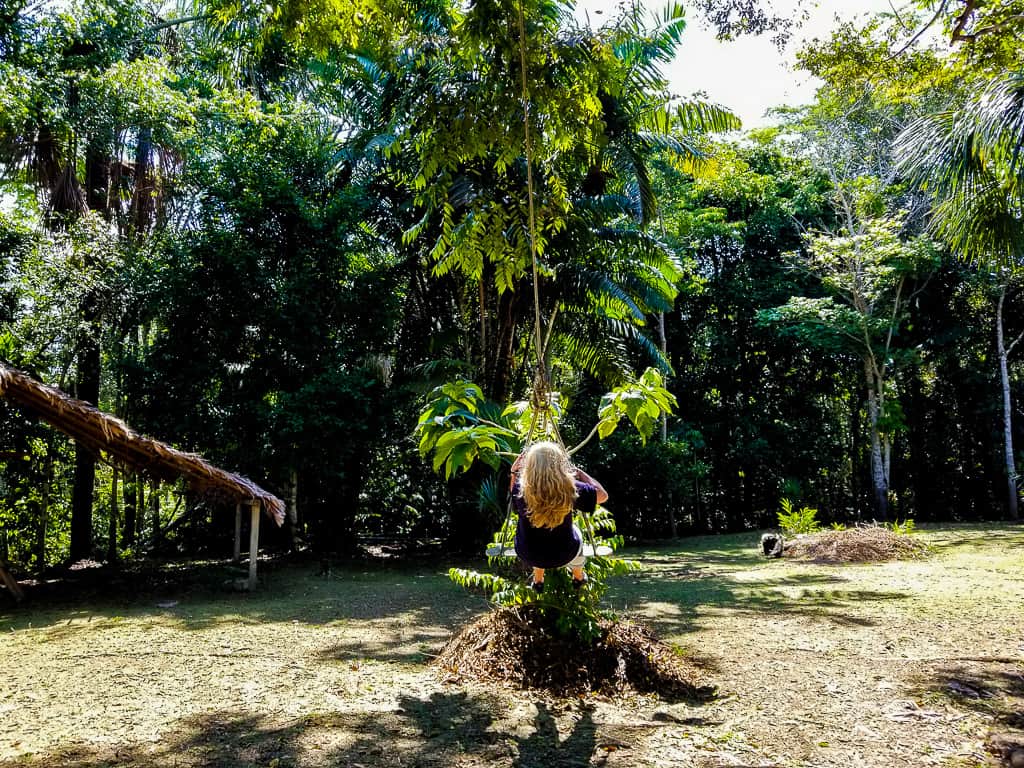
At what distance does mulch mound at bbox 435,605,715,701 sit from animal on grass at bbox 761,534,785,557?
26.7 ft

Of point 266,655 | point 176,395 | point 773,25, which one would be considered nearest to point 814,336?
point 773,25

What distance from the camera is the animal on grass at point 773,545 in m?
12.2

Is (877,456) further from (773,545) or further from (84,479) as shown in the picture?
(84,479)

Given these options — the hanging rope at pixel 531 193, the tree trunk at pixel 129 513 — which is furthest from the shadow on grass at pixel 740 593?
the tree trunk at pixel 129 513

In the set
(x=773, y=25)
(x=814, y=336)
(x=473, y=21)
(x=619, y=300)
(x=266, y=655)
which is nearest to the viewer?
(x=473, y=21)

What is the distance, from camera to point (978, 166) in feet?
21.6

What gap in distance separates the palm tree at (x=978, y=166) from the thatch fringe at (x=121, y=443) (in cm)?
869

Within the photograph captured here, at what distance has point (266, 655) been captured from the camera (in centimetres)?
545

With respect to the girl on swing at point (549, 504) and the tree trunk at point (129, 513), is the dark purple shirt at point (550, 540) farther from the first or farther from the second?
the tree trunk at point (129, 513)

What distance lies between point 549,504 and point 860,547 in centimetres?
904

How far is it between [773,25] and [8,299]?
11457mm

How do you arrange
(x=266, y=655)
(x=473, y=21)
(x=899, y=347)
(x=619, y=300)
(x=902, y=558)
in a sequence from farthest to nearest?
(x=899, y=347) → (x=619, y=300) → (x=902, y=558) → (x=266, y=655) → (x=473, y=21)

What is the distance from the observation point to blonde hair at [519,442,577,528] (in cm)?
388

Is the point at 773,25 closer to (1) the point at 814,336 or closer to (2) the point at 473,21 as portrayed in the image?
(2) the point at 473,21
